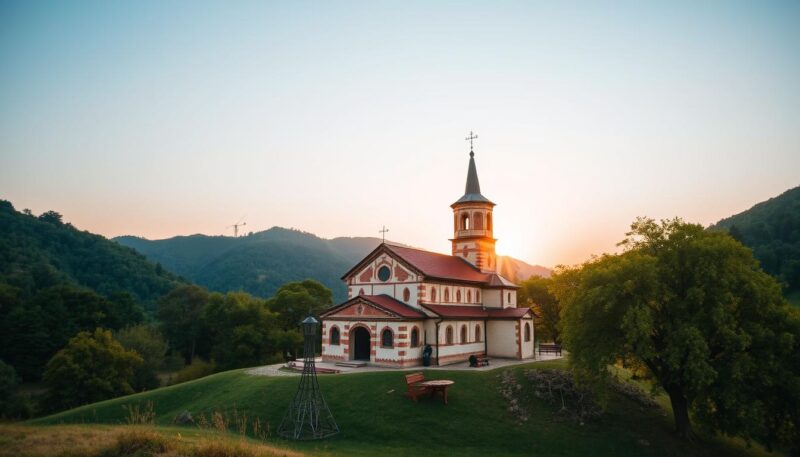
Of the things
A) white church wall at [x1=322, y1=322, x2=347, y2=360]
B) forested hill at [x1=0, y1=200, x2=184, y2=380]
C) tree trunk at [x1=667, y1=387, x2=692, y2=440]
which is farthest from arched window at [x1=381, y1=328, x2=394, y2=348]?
forested hill at [x1=0, y1=200, x2=184, y2=380]

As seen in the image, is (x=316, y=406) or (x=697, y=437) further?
(x=697, y=437)

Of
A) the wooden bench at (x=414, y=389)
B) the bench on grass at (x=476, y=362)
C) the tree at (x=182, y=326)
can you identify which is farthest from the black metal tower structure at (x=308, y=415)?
the tree at (x=182, y=326)

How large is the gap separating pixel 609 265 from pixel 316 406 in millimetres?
15752

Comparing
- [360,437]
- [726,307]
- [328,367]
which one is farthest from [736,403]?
[328,367]

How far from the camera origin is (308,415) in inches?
910

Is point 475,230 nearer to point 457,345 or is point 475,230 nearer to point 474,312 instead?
point 474,312

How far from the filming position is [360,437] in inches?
848

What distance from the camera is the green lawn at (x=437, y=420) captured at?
21.0 m

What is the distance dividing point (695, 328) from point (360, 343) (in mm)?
22141

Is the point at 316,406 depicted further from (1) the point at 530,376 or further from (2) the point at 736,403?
(2) the point at 736,403

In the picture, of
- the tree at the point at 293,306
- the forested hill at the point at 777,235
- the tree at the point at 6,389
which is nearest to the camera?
the tree at the point at 6,389

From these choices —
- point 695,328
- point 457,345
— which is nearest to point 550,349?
point 457,345

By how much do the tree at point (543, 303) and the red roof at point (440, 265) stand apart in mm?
10611

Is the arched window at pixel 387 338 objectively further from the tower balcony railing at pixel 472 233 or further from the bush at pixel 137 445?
the bush at pixel 137 445
